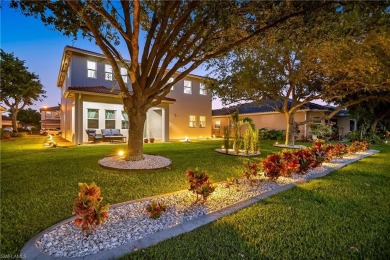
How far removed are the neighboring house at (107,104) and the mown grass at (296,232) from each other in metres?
8.10

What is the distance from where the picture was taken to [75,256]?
268cm

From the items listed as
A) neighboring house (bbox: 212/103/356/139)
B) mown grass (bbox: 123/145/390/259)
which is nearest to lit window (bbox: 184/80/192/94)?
neighboring house (bbox: 212/103/356/139)

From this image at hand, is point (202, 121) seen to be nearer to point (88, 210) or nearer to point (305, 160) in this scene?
point (305, 160)

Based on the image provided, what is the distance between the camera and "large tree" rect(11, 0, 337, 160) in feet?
20.5

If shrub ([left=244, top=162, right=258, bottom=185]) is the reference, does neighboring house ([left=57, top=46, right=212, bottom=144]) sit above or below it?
above

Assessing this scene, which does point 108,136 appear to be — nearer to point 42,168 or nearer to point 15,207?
point 42,168

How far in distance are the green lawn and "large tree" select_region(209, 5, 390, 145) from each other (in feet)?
15.6

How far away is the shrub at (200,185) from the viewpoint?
169 inches

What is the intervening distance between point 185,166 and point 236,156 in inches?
145

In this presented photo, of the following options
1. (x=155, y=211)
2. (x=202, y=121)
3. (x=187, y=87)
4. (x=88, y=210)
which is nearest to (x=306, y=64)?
(x=187, y=87)

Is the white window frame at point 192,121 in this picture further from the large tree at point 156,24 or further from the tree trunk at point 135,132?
the tree trunk at point 135,132

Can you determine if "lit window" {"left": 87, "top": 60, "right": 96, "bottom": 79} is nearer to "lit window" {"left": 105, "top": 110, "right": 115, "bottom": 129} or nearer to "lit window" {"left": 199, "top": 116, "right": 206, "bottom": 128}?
"lit window" {"left": 105, "top": 110, "right": 115, "bottom": 129}

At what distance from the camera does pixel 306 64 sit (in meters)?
13.3

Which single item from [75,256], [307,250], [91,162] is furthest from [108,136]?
[307,250]
